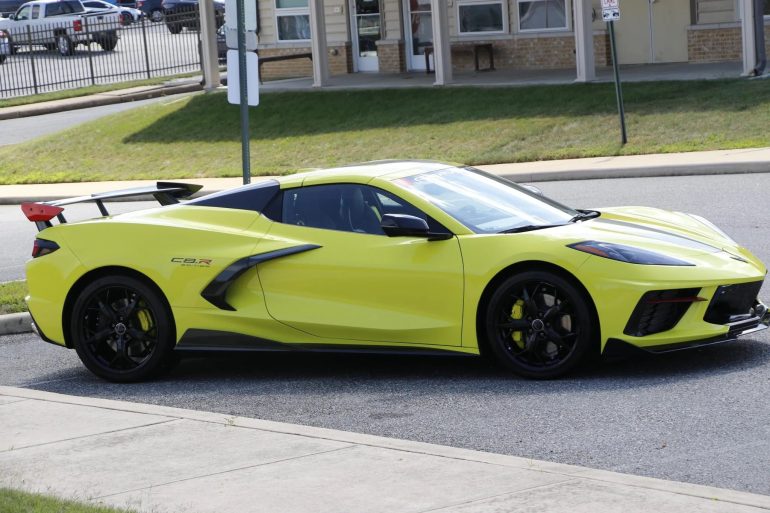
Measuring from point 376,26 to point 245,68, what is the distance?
22307 millimetres

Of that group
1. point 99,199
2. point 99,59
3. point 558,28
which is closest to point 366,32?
point 558,28

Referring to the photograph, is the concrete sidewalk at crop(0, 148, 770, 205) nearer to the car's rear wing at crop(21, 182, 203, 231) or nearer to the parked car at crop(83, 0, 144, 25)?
the car's rear wing at crop(21, 182, 203, 231)

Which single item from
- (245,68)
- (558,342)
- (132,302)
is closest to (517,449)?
(558,342)

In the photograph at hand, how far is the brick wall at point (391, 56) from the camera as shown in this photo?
33125 millimetres

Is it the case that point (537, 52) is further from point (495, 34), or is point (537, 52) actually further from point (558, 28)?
point (495, 34)

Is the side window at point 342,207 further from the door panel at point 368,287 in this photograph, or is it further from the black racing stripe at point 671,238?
the black racing stripe at point 671,238

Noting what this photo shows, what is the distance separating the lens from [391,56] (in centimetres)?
3334

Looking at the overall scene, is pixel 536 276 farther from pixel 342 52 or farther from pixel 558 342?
pixel 342 52

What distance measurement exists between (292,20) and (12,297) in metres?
25.7

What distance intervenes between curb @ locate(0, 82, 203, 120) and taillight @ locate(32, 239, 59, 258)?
26617mm

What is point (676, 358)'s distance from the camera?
8273 mm

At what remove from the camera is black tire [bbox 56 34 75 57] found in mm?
43094

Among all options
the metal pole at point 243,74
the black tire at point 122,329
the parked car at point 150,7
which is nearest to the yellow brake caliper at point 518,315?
the black tire at point 122,329

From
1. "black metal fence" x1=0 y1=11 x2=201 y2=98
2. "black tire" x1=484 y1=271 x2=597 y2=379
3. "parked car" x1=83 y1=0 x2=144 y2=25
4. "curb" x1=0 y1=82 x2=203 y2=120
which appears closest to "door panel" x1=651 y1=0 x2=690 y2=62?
"curb" x1=0 y1=82 x2=203 y2=120
